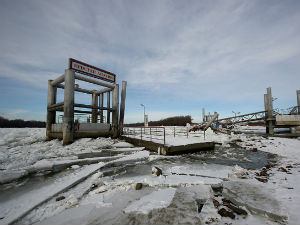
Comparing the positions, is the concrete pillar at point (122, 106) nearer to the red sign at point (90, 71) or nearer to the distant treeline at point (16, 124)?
the red sign at point (90, 71)

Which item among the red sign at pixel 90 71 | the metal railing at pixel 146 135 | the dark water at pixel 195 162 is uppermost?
the red sign at pixel 90 71

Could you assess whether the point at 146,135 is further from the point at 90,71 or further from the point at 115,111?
the point at 90,71

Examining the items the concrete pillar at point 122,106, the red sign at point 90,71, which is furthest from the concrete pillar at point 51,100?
the concrete pillar at point 122,106

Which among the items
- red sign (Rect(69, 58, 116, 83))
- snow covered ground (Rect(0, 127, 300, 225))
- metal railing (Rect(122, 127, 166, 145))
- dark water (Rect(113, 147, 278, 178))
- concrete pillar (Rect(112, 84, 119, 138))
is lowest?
dark water (Rect(113, 147, 278, 178))

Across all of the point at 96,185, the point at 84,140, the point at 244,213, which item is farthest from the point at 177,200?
the point at 84,140

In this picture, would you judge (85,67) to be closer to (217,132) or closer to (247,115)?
(217,132)

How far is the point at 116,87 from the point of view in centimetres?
1499

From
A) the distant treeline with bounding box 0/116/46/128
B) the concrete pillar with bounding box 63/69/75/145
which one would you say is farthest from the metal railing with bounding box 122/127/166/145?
the distant treeline with bounding box 0/116/46/128

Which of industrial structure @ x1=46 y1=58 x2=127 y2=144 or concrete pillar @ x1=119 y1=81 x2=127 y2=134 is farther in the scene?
concrete pillar @ x1=119 y1=81 x2=127 y2=134

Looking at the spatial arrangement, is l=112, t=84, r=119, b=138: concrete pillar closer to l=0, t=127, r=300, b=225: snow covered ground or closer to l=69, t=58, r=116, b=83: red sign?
l=69, t=58, r=116, b=83: red sign

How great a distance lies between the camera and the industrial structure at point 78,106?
448 inches

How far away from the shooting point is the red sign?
40.5 feet

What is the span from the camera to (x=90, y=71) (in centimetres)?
1373

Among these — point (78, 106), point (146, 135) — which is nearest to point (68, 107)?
point (78, 106)
